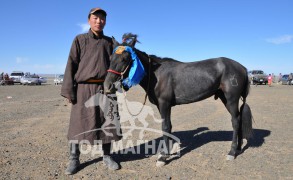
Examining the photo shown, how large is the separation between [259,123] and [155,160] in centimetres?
464

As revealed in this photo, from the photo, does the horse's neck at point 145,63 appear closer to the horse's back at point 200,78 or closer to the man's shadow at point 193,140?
the horse's back at point 200,78

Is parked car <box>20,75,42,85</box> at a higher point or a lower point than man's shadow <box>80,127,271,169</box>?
higher

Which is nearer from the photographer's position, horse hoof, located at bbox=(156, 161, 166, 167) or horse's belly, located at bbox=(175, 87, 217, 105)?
horse hoof, located at bbox=(156, 161, 166, 167)

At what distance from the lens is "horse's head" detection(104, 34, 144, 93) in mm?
4109

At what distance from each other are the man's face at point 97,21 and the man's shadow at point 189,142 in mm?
2274

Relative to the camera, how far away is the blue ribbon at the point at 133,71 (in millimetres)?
4293

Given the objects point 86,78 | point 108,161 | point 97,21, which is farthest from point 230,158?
point 97,21

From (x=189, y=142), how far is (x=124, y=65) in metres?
2.77

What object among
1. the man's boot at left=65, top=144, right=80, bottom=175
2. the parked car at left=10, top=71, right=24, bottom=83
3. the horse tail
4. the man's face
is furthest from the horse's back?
the parked car at left=10, top=71, right=24, bottom=83

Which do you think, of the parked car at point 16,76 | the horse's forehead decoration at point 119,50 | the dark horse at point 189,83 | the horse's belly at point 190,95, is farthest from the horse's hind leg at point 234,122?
the parked car at point 16,76

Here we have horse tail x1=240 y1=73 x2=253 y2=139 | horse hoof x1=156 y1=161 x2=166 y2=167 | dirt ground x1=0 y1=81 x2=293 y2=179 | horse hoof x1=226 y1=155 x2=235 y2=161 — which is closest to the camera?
dirt ground x1=0 y1=81 x2=293 y2=179

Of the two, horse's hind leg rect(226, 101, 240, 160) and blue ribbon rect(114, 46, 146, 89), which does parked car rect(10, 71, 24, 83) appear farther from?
horse's hind leg rect(226, 101, 240, 160)

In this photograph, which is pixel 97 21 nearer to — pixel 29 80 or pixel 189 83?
pixel 189 83

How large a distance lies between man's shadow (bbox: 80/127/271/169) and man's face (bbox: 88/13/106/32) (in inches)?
89.5
